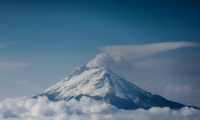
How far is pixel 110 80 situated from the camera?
306 feet

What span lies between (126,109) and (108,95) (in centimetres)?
884

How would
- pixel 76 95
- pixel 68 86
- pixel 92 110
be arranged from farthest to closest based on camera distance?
pixel 68 86, pixel 76 95, pixel 92 110

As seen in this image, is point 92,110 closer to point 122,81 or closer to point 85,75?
point 122,81

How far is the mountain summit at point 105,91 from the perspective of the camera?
262 ft

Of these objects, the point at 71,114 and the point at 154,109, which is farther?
the point at 71,114

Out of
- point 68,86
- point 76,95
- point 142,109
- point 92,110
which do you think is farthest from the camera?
point 68,86

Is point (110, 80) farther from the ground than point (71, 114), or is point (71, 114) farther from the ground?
point (110, 80)

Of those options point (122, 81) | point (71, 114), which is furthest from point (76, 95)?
point (122, 81)

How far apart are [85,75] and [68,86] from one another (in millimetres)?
8027

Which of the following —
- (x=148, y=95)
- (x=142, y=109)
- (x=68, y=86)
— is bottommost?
(x=142, y=109)

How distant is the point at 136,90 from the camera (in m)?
86.6

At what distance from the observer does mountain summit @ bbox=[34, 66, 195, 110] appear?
79875 mm

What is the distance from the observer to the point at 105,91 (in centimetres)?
8700

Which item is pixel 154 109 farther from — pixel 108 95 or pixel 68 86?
pixel 68 86
